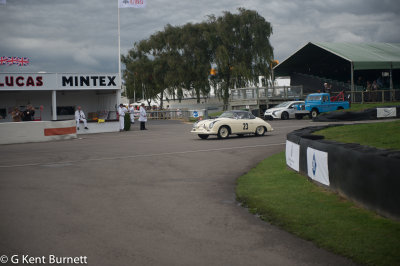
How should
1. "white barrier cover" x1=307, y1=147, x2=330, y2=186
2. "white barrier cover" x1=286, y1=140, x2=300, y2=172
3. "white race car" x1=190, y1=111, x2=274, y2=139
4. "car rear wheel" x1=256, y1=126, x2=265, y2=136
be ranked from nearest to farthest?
1. "white barrier cover" x1=307, y1=147, x2=330, y2=186
2. "white barrier cover" x1=286, y1=140, x2=300, y2=172
3. "white race car" x1=190, y1=111, x2=274, y2=139
4. "car rear wheel" x1=256, y1=126, x2=265, y2=136

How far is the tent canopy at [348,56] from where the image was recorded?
40.2 meters

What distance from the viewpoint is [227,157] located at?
14.4 meters

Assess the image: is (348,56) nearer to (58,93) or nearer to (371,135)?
(58,93)

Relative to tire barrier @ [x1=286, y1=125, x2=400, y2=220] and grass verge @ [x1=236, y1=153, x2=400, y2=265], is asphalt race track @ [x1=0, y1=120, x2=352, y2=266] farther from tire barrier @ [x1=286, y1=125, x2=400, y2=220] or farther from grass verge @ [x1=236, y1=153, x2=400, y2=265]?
tire barrier @ [x1=286, y1=125, x2=400, y2=220]

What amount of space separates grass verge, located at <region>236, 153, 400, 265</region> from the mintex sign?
2458 cm

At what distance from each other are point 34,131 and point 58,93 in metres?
11.5

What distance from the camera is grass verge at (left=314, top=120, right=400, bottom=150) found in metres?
13.0

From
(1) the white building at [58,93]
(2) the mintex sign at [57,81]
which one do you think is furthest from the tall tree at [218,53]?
(2) the mintex sign at [57,81]

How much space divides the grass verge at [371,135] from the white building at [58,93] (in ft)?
65.8

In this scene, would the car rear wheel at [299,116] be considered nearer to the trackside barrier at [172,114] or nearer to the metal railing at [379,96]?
the metal railing at [379,96]

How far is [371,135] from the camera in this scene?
1519cm

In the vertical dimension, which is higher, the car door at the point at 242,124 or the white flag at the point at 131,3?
the white flag at the point at 131,3

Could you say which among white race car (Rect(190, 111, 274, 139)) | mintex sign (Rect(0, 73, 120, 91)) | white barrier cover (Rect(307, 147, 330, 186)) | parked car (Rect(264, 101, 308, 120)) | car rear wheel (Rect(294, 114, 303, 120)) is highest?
mintex sign (Rect(0, 73, 120, 91))

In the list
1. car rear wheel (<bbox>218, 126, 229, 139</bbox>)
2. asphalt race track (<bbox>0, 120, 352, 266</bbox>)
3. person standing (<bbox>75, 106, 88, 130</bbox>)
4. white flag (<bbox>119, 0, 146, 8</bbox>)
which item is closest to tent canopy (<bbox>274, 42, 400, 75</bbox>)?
white flag (<bbox>119, 0, 146, 8</bbox>)
